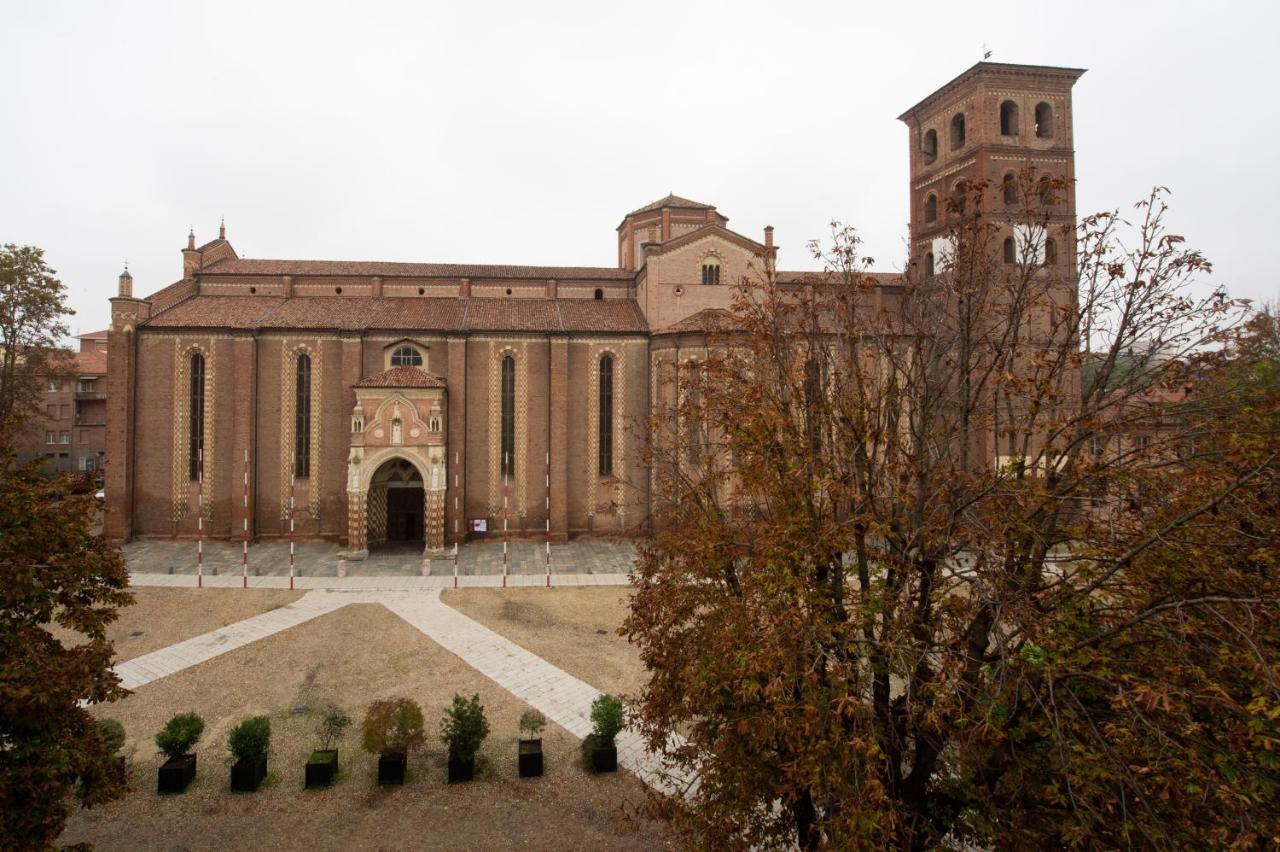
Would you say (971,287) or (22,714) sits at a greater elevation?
(971,287)

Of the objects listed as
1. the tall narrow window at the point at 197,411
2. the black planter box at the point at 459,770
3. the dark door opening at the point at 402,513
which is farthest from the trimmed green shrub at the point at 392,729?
the tall narrow window at the point at 197,411

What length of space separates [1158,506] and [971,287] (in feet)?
9.44

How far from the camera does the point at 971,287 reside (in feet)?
23.1

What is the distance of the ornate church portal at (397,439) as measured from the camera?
85.7 ft

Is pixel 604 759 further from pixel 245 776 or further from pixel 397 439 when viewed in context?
pixel 397 439

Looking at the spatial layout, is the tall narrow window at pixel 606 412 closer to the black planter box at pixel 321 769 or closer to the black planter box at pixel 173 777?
the black planter box at pixel 321 769

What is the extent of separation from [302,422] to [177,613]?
11356 mm

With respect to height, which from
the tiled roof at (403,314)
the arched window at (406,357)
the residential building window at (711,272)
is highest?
the residential building window at (711,272)

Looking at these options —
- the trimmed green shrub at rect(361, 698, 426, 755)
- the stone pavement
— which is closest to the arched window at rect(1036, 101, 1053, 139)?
the stone pavement

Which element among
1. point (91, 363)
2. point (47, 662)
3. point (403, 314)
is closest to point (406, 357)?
point (403, 314)

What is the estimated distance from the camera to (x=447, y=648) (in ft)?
55.3

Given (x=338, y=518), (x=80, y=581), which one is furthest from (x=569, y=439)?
(x=80, y=581)

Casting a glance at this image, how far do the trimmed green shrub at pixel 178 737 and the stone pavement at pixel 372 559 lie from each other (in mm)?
12709

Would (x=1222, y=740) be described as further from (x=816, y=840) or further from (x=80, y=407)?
(x=80, y=407)
